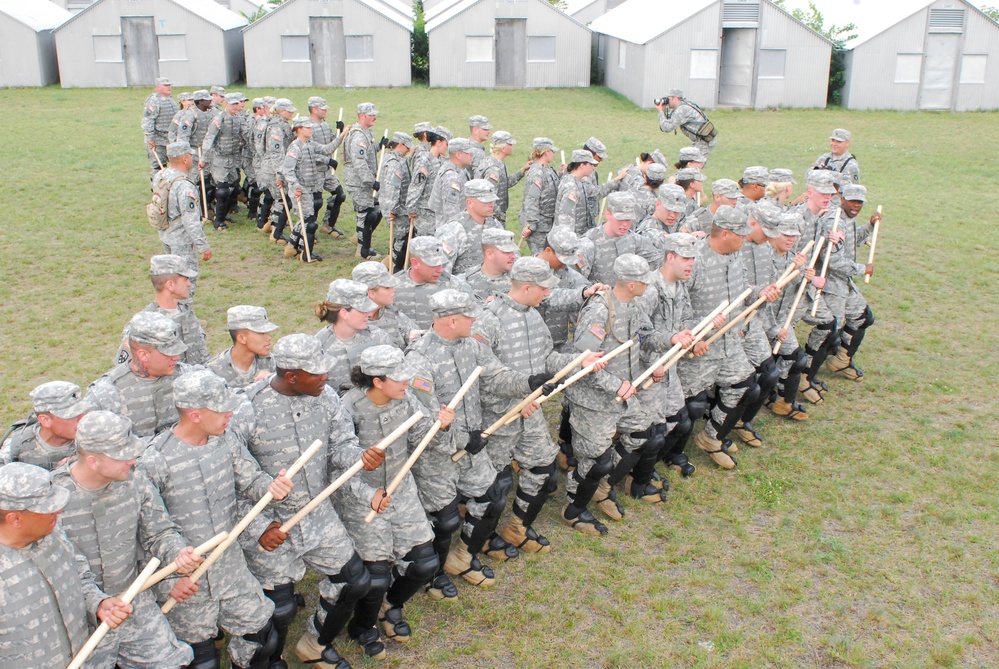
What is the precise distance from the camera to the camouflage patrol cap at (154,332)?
20.4 ft

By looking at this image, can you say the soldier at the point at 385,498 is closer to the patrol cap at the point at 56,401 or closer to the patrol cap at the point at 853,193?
the patrol cap at the point at 56,401

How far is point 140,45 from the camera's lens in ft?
110

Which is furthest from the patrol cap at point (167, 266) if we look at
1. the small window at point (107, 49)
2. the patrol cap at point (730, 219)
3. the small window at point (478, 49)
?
the small window at point (107, 49)

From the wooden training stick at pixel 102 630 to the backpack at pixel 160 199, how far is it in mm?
7550

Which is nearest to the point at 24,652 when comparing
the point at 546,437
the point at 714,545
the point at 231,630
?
the point at 231,630

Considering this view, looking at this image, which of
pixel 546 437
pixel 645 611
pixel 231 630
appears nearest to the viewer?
pixel 231 630

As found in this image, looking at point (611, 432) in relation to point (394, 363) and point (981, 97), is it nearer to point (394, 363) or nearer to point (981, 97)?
point (394, 363)

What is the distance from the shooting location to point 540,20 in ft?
114

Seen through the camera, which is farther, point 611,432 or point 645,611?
point 611,432

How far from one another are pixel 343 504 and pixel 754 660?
3134 millimetres

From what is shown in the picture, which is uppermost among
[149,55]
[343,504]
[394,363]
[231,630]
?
[149,55]

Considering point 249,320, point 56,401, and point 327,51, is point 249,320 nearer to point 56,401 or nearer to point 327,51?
point 56,401

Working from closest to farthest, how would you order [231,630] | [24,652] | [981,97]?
[24,652]
[231,630]
[981,97]

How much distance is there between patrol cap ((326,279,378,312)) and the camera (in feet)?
23.3
